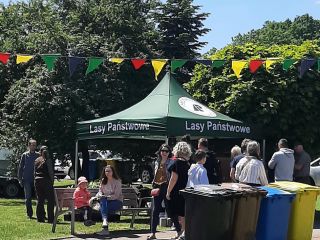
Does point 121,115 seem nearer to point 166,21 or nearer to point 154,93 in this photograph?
point 154,93

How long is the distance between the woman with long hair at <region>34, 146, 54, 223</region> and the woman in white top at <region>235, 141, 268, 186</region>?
4.90 meters

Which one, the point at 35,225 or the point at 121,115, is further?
the point at 121,115

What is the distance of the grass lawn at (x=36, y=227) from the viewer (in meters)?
11.9

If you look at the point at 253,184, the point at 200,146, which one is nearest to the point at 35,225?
the point at 200,146

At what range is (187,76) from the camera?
2652cm

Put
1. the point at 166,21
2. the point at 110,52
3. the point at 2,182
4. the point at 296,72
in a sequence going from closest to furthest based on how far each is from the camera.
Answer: the point at 296,72 < the point at 2,182 < the point at 110,52 < the point at 166,21

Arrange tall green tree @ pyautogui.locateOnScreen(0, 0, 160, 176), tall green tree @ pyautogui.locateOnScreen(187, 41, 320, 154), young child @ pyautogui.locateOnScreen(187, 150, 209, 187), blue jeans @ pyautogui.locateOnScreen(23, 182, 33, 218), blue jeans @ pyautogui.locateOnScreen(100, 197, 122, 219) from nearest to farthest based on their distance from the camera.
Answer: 1. young child @ pyautogui.locateOnScreen(187, 150, 209, 187)
2. blue jeans @ pyautogui.locateOnScreen(100, 197, 122, 219)
3. blue jeans @ pyautogui.locateOnScreen(23, 182, 33, 218)
4. tall green tree @ pyautogui.locateOnScreen(187, 41, 320, 154)
5. tall green tree @ pyautogui.locateOnScreen(0, 0, 160, 176)

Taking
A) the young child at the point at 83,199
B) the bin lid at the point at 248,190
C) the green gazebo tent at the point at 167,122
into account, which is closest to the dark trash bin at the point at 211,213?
the bin lid at the point at 248,190

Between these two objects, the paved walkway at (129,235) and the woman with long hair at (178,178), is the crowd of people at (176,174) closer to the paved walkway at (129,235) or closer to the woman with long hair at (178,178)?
the woman with long hair at (178,178)

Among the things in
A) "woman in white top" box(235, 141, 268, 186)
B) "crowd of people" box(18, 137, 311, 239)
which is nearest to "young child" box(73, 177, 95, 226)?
"crowd of people" box(18, 137, 311, 239)

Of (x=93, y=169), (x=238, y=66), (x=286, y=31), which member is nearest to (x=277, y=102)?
(x=238, y=66)

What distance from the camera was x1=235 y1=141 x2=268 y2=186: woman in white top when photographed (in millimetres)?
10891

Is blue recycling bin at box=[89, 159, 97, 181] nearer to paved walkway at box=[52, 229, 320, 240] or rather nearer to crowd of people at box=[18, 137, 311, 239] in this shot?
crowd of people at box=[18, 137, 311, 239]

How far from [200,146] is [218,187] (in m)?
2.47
